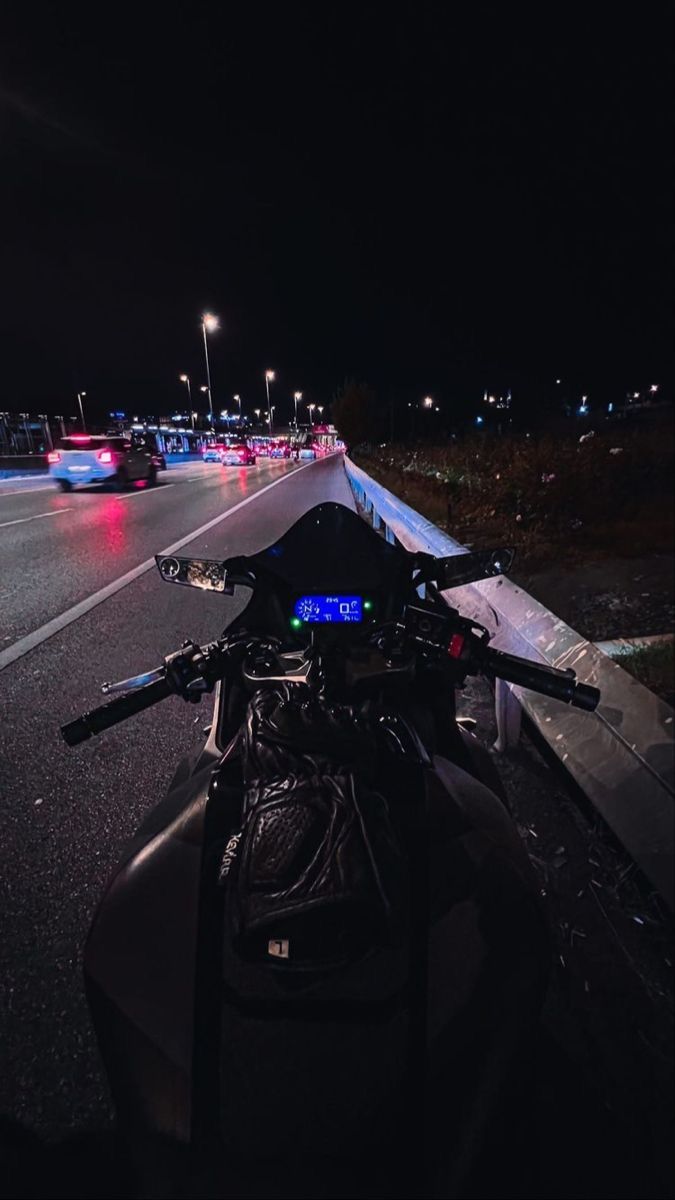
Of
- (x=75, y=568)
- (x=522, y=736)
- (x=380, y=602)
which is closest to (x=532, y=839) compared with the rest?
(x=522, y=736)

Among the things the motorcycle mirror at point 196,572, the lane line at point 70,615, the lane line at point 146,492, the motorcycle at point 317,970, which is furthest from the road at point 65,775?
the lane line at point 146,492

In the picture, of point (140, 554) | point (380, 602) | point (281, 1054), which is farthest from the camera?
point (140, 554)

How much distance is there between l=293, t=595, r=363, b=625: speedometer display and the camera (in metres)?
1.66

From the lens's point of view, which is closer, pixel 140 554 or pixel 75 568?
pixel 75 568

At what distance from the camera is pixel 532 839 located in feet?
8.10

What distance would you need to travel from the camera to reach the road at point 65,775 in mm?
1666

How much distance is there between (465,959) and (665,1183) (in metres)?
0.98

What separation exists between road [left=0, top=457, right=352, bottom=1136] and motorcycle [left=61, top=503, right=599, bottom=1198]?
29.9 inches

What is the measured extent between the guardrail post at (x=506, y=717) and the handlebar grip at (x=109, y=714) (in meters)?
2.08

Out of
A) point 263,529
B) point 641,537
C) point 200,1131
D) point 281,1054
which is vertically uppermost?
point 281,1054

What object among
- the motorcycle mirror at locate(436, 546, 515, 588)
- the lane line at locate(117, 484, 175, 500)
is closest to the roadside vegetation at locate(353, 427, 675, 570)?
the motorcycle mirror at locate(436, 546, 515, 588)

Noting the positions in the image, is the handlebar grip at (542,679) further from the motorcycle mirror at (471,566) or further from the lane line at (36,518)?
the lane line at (36,518)

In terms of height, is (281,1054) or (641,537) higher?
(281,1054)

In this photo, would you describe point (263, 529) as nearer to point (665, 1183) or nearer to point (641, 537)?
point (641, 537)
